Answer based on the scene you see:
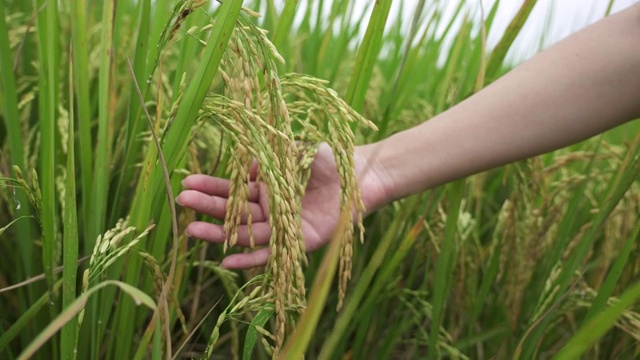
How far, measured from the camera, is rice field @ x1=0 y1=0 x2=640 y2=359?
0.72m

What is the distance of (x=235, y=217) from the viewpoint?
0.93 m

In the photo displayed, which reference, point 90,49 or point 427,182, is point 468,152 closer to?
point 427,182

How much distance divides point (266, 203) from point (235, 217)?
245 mm

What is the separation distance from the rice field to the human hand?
36 millimetres

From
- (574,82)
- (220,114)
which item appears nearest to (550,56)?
(574,82)

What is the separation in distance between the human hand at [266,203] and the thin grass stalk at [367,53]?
10 centimetres

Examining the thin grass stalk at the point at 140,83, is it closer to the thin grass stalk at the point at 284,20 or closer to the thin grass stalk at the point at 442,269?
the thin grass stalk at the point at 284,20

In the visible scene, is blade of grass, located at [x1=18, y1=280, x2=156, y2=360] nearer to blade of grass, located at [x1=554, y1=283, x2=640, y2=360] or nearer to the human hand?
blade of grass, located at [x1=554, y1=283, x2=640, y2=360]

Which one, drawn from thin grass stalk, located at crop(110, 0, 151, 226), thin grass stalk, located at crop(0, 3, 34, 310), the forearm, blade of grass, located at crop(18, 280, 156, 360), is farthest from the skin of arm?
blade of grass, located at crop(18, 280, 156, 360)

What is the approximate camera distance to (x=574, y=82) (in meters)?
1.11

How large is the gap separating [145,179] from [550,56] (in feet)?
2.25

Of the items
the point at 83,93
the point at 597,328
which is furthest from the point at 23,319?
the point at 597,328

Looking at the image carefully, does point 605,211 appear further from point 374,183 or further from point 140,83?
point 140,83

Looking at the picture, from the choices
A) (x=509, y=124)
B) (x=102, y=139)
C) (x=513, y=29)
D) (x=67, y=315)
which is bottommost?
(x=67, y=315)
